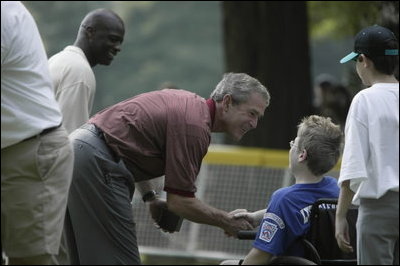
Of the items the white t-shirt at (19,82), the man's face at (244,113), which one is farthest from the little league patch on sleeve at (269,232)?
the white t-shirt at (19,82)

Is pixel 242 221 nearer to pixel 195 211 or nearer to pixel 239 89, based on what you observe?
pixel 195 211

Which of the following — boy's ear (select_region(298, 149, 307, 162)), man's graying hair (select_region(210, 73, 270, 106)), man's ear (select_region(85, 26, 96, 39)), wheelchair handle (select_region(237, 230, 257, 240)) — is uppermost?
man's ear (select_region(85, 26, 96, 39))

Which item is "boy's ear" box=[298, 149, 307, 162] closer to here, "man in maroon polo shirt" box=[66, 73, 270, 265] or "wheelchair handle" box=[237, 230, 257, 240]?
"man in maroon polo shirt" box=[66, 73, 270, 265]

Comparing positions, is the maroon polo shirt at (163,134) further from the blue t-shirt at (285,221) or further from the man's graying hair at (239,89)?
the blue t-shirt at (285,221)

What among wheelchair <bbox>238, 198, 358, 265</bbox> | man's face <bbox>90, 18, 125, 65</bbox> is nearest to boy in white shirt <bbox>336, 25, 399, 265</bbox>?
wheelchair <bbox>238, 198, 358, 265</bbox>

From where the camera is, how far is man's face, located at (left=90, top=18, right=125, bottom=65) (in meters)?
7.84

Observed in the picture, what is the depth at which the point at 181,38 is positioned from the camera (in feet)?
119

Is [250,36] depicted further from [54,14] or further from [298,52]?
[54,14]

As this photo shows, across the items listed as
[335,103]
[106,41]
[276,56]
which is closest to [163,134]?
[106,41]

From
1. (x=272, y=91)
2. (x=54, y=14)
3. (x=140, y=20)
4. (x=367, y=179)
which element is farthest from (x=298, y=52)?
(x=140, y=20)

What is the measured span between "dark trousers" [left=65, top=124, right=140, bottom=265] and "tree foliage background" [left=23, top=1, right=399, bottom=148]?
4680 mm

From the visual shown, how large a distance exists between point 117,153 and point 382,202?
1.58 metres

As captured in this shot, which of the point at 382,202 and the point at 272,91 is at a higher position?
the point at 382,202

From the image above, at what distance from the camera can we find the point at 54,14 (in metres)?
16.1
